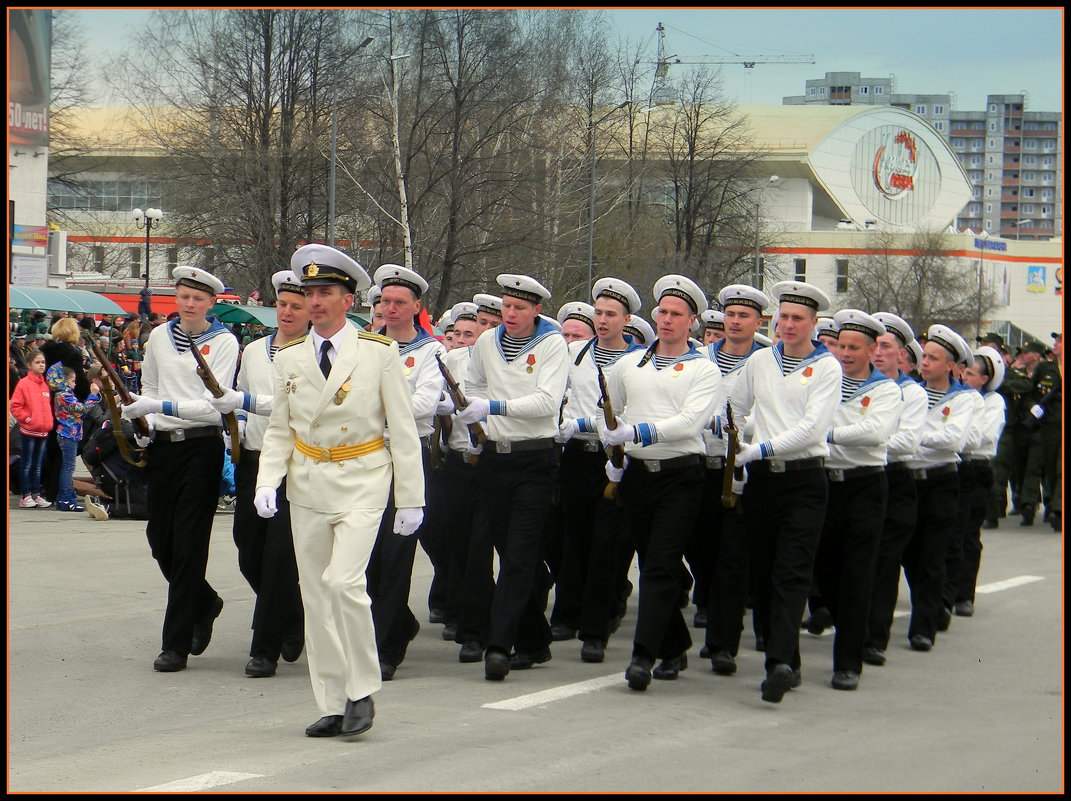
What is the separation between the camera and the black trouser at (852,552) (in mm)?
8758

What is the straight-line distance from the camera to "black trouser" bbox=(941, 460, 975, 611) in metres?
11.1

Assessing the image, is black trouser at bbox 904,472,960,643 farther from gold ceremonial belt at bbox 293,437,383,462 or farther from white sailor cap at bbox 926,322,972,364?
gold ceremonial belt at bbox 293,437,383,462

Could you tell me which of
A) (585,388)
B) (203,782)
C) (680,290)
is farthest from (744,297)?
(203,782)

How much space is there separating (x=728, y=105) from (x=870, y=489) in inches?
2129

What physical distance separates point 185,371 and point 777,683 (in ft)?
11.9

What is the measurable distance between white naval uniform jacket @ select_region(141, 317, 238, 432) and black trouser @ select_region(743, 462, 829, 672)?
2.95m

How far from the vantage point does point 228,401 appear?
8.36 metres

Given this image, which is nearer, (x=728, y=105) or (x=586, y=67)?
(x=586, y=67)

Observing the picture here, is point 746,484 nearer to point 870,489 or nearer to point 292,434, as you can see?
point 870,489

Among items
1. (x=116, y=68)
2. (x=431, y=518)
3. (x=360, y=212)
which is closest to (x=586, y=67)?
(x=360, y=212)

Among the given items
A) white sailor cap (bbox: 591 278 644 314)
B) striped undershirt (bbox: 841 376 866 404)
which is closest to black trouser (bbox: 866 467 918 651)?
striped undershirt (bbox: 841 376 866 404)

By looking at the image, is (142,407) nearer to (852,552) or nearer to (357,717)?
(357,717)

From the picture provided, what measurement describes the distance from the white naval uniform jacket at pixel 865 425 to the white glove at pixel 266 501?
10.7 feet

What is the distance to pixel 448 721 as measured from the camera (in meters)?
7.32
